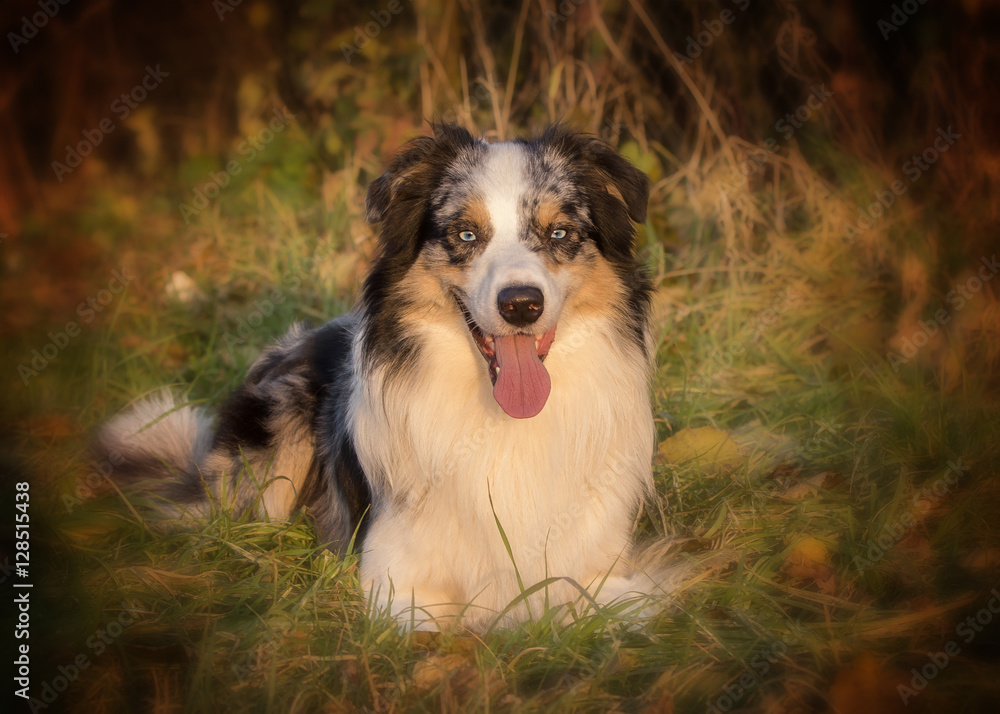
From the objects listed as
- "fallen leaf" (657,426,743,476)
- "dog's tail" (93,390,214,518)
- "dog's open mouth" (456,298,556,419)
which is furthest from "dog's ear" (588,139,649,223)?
"dog's tail" (93,390,214,518)

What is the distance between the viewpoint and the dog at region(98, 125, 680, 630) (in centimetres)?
320

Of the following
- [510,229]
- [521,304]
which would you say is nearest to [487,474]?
[521,304]

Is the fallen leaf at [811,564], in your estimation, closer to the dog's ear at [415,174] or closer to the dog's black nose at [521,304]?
the dog's black nose at [521,304]

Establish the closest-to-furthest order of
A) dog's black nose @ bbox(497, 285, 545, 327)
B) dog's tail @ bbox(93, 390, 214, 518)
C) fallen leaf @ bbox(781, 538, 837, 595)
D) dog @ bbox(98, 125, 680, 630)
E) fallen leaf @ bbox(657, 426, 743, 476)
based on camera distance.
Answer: dog's black nose @ bbox(497, 285, 545, 327)
dog @ bbox(98, 125, 680, 630)
fallen leaf @ bbox(781, 538, 837, 595)
dog's tail @ bbox(93, 390, 214, 518)
fallen leaf @ bbox(657, 426, 743, 476)

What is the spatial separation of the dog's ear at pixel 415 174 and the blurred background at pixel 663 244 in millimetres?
1740

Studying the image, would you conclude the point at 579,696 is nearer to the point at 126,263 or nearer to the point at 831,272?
the point at 831,272

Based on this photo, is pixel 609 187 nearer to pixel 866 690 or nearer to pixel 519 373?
pixel 519 373

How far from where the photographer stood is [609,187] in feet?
11.5

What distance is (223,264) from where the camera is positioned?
270 inches

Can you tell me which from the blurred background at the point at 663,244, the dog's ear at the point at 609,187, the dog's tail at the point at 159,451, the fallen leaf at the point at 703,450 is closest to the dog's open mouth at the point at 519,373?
the dog's ear at the point at 609,187

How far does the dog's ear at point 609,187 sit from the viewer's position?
3.44 m

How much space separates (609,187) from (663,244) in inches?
119

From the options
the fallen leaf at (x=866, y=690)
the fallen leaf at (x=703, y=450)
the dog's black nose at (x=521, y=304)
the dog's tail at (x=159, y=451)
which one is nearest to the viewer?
the fallen leaf at (x=866, y=690)

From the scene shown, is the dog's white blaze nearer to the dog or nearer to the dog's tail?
the dog
